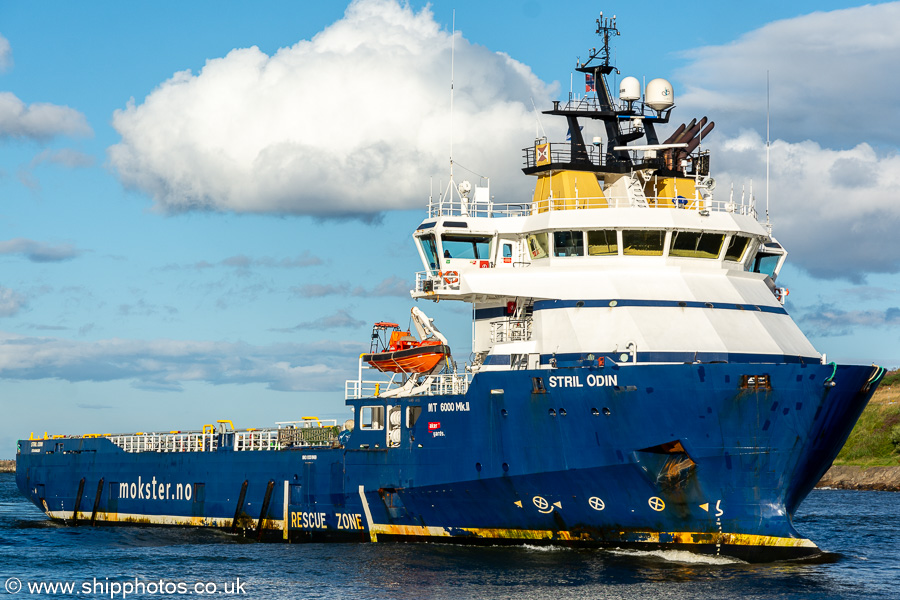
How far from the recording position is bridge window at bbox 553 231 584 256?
3100 centimetres

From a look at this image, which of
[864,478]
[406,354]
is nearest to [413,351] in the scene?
[406,354]

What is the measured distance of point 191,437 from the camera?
43156mm

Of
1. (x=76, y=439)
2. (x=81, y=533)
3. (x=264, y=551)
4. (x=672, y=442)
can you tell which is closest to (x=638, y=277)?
(x=672, y=442)

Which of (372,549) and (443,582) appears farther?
(372,549)

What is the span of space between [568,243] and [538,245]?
1.24 metres

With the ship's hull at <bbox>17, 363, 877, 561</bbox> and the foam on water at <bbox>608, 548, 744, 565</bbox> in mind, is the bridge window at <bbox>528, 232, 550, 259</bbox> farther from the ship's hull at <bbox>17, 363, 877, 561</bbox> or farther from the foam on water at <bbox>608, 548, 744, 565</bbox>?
the foam on water at <bbox>608, 548, 744, 565</bbox>

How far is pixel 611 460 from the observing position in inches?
1085

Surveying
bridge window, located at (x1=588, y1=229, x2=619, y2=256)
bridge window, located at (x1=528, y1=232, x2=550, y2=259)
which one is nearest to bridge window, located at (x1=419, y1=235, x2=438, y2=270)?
bridge window, located at (x1=528, y1=232, x2=550, y2=259)

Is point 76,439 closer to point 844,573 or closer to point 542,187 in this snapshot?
point 542,187

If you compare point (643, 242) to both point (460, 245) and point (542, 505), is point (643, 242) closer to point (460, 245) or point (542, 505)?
point (460, 245)

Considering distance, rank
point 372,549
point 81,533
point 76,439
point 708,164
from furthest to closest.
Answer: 1. point 76,439
2. point 81,533
3. point 708,164
4. point 372,549

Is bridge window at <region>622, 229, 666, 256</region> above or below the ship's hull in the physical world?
above

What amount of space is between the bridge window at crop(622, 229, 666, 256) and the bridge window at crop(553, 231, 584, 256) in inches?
48.2

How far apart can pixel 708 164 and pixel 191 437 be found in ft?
72.2
